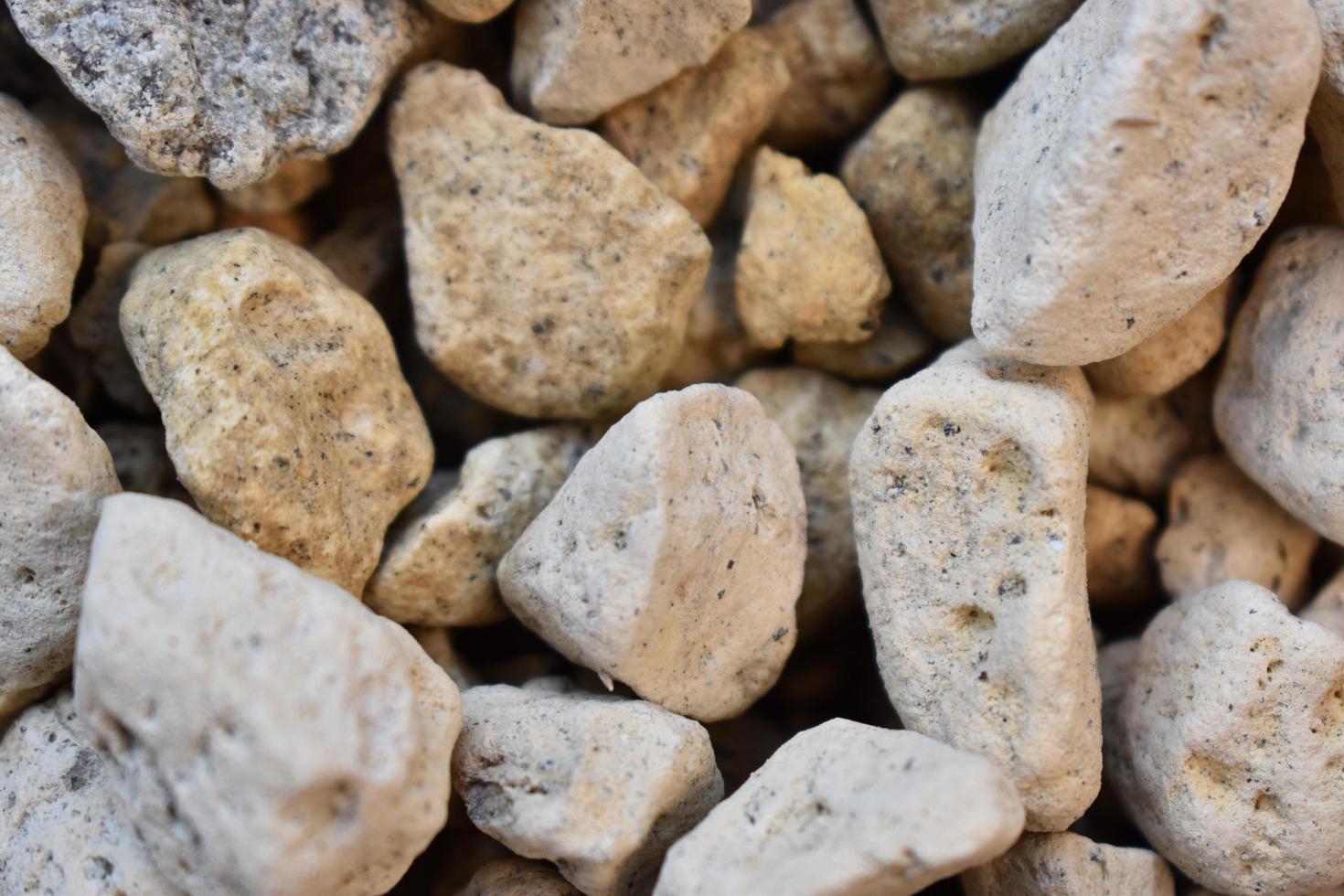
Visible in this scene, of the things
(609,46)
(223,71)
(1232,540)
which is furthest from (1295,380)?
(223,71)

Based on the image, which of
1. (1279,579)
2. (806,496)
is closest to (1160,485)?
(1279,579)

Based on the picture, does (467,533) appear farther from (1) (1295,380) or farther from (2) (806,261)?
(1) (1295,380)

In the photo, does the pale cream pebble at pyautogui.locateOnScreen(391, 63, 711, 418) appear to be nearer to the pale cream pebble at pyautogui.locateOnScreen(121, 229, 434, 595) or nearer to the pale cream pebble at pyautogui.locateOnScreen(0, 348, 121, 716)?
the pale cream pebble at pyautogui.locateOnScreen(121, 229, 434, 595)

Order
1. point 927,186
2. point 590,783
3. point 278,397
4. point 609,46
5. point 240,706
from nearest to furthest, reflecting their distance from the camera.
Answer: point 240,706
point 590,783
point 278,397
point 609,46
point 927,186

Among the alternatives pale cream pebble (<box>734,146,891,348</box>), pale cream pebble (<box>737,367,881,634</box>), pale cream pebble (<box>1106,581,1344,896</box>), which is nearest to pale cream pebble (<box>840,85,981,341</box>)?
pale cream pebble (<box>734,146,891,348</box>)

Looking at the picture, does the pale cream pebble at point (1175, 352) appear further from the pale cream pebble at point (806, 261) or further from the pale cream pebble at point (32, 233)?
the pale cream pebble at point (32, 233)

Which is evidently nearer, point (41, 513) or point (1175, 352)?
point (41, 513)
